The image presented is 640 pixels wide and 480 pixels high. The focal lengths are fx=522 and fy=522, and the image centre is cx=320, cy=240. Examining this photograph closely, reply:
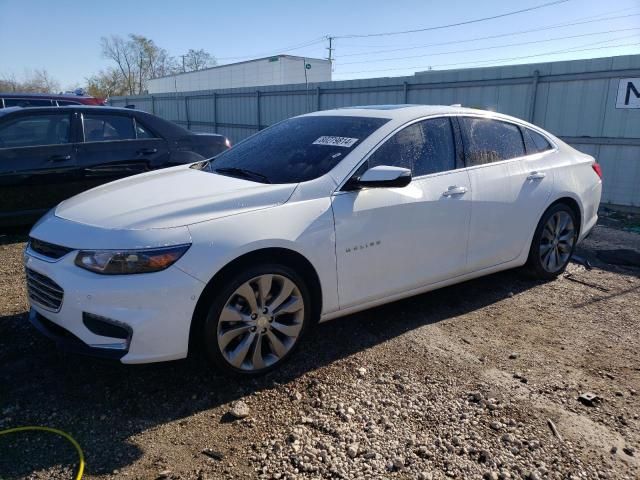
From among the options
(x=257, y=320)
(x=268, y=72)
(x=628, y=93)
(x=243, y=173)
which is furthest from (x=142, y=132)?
(x=268, y=72)

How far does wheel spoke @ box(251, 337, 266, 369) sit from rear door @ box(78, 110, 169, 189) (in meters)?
4.21

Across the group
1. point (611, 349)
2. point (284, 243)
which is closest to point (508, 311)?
point (611, 349)

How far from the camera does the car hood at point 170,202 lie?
2.95 m

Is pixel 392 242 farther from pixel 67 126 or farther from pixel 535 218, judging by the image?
pixel 67 126

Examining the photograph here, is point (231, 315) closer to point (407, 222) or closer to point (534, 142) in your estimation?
point (407, 222)

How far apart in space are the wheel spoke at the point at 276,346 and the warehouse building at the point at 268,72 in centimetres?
2937

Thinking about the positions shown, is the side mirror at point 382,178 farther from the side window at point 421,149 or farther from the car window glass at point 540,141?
the car window glass at point 540,141

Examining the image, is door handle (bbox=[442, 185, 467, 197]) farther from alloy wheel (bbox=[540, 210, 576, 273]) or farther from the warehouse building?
the warehouse building

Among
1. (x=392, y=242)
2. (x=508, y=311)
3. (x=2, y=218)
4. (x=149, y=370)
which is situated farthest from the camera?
(x=2, y=218)

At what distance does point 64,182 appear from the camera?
20.3 ft

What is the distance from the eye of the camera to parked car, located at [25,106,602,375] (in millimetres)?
2783

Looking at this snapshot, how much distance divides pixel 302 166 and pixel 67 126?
4136mm

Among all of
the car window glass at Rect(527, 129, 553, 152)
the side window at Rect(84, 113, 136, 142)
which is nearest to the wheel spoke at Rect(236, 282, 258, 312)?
the car window glass at Rect(527, 129, 553, 152)

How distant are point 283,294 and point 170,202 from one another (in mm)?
876
